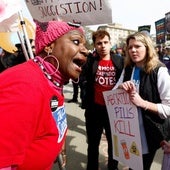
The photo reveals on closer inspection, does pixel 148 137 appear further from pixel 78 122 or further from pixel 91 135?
pixel 78 122

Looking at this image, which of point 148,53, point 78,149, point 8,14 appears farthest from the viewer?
point 78,149

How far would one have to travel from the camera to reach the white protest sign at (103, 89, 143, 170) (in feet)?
8.36

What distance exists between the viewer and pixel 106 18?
3.16 m

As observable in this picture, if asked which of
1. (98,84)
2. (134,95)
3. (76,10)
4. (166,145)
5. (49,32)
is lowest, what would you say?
(166,145)

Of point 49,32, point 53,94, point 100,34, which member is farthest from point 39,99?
point 100,34

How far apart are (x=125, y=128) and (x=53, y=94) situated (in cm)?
154

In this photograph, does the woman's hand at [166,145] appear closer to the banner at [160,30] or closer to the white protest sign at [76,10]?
the white protest sign at [76,10]

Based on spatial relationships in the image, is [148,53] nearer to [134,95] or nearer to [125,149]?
[134,95]

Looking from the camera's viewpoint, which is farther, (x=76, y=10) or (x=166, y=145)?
(x=76, y=10)

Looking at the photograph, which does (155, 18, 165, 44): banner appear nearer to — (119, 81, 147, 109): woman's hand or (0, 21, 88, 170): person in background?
(119, 81, 147, 109): woman's hand

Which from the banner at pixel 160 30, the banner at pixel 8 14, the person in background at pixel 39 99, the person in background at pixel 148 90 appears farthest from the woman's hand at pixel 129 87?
the banner at pixel 160 30

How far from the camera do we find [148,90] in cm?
243

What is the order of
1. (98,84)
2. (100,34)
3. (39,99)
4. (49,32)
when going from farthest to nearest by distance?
(100,34), (98,84), (49,32), (39,99)

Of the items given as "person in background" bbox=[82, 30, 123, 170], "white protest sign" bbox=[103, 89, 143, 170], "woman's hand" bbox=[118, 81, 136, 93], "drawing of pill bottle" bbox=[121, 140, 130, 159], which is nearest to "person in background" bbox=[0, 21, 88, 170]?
"woman's hand" bbox=[118, 81, 136, 93]
